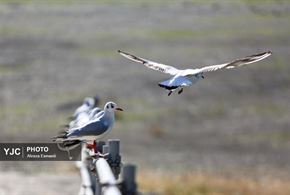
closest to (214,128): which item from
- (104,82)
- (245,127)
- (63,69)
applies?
(245,127)

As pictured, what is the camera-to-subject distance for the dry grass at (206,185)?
18.7 m

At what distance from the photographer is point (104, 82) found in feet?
115

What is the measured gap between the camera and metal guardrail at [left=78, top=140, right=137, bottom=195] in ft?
22.3

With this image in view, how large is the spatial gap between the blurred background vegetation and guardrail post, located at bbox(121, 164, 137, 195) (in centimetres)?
662

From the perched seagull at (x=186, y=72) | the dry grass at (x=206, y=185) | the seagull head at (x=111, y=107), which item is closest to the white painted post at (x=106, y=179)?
the seagull head at (x=111, y=107)

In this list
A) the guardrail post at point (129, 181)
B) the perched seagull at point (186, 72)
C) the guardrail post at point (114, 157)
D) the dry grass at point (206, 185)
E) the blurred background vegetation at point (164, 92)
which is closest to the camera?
the perched seagull at point (186, 72)

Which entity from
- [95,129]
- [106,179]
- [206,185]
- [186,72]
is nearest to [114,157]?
[95,129]

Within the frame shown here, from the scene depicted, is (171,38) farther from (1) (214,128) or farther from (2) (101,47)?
(1) (214,128)

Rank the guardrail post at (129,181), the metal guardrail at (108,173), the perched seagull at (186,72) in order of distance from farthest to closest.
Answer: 1. the guardrail post at (129,181)
2. the metal guardrail at (108,173)
3. the perched seagull at (186,72)

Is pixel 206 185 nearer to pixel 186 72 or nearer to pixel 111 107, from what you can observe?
pixel 111 107

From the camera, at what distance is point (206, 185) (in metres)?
19.3

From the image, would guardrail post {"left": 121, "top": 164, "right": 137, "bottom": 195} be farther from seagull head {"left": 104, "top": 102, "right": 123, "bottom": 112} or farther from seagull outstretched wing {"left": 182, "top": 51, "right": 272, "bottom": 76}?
seagull outstretched wing {"left": 182, "top": 51, "right": 272, "bottom": 76}

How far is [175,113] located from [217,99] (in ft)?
7.79

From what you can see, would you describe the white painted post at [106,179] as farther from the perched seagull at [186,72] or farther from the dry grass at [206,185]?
the dry grass at [206,185]
